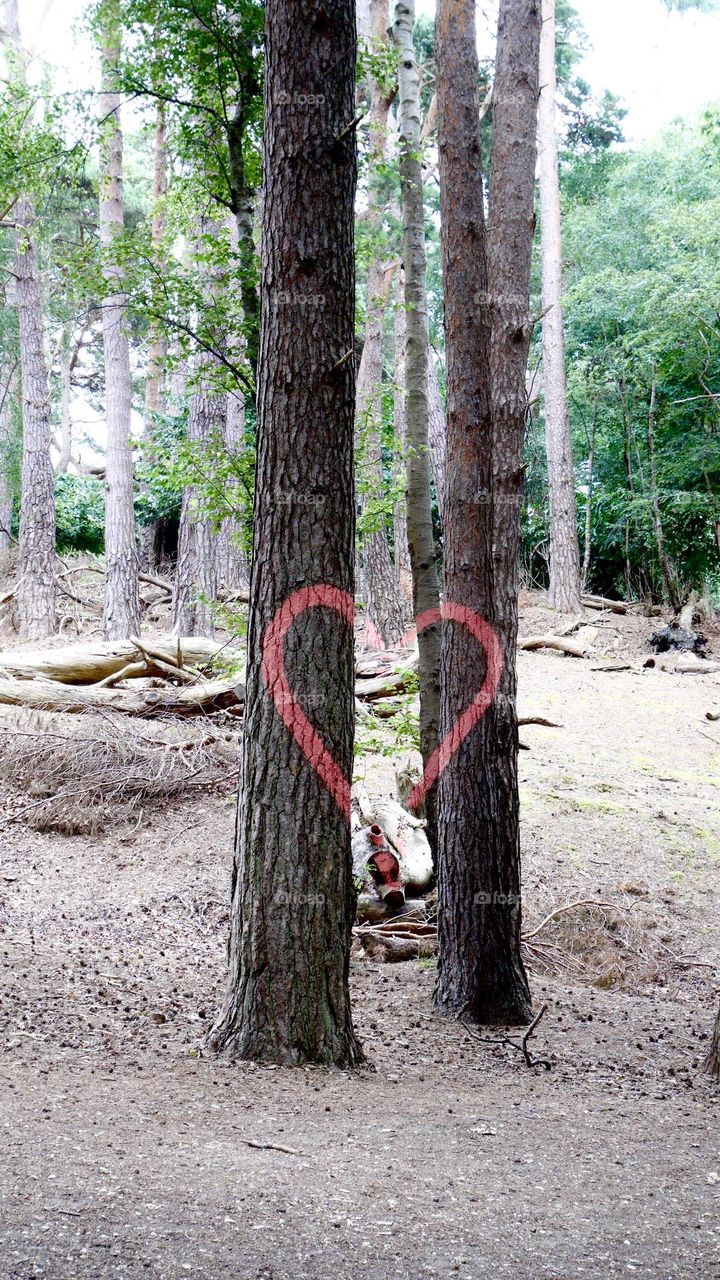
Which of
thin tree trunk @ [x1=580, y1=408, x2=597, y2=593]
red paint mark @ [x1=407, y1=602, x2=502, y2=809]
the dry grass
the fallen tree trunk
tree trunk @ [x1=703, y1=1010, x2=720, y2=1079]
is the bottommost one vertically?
tree trunk @ [x1=703, y1=1010, x2=720, y2=1079]

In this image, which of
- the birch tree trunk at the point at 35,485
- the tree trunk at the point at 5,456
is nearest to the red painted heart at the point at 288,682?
the birch tree trunk at the point at 35,485

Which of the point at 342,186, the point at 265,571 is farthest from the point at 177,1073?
the point at 342,186

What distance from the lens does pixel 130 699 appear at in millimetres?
10438

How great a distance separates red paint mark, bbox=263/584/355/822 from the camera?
4.32 meters

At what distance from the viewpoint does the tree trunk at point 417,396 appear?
21.2 feet

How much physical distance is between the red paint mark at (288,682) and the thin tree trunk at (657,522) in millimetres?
16493

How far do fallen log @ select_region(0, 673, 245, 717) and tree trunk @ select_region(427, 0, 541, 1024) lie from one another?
5.14 metres

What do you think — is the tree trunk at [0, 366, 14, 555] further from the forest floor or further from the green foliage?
the forest floor

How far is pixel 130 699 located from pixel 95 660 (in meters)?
0.93

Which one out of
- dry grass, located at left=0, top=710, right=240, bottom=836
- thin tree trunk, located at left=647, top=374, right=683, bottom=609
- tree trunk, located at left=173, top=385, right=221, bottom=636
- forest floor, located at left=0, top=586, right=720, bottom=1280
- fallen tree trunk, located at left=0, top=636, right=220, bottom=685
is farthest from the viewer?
thin tree trunk, located at left=647, top=374, right=683, bottom=609

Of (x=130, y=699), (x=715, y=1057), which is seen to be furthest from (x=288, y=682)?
(x=130, y=699)

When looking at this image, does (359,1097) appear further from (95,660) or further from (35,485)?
(35,485)

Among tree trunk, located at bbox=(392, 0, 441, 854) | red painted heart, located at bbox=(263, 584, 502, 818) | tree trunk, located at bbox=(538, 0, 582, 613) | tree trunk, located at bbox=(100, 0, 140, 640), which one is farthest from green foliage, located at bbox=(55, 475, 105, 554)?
red painted heart, located at bbox=(263, 584, 502, 818)

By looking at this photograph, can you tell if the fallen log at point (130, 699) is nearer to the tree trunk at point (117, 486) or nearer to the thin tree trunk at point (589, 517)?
the tree trunk at point (117, 486)
